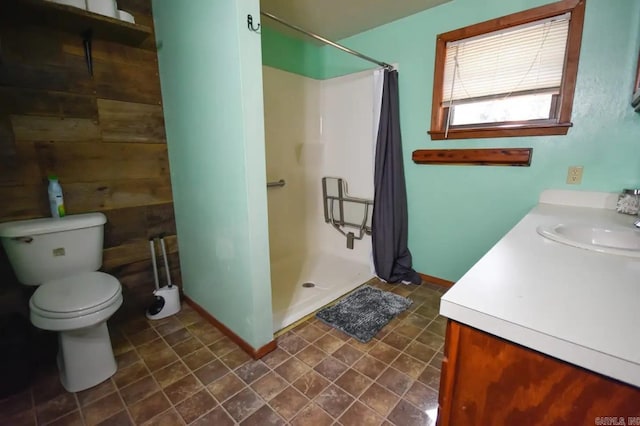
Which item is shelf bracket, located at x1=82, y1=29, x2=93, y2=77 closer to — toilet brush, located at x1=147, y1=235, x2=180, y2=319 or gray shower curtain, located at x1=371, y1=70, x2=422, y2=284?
toilet brush, located at x1=147, y1=235, x2=180, y2=319

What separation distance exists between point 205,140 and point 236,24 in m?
0.64

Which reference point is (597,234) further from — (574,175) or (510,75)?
(510,75)

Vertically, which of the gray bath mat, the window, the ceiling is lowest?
the gray bath mat

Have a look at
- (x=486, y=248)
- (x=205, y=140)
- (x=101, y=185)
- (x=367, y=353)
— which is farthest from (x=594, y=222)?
(x=101, y=185)

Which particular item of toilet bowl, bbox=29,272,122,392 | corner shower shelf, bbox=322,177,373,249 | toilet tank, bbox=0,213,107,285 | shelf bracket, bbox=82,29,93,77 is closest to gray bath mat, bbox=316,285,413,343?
corner shower shelf, bbox=322,177,373,249

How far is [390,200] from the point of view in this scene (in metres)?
2.42

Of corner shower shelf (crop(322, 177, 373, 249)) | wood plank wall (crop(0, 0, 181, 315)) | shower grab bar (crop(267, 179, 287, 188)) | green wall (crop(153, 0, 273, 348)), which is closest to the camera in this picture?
green wall (crop(153, 0, 273, 348))

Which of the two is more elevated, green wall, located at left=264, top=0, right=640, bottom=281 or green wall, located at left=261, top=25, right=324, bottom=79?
green wall, located at left=261, top=25, right=324, bottom=79

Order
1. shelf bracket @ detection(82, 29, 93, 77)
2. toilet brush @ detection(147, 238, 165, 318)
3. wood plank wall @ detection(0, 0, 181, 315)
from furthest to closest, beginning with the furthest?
toilet brush @ detection(147, 238, 165, 318), shelf bracket @ detection(82, 29, 93, 77), wood plank wall @ detection(0, 0, 181, 315)

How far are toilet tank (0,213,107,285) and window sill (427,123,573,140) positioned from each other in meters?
→ 2.43

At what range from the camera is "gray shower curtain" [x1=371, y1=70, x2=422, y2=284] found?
2342mm

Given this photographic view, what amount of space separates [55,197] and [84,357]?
0.89 meters

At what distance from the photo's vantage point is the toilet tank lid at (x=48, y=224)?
1397 millimetres

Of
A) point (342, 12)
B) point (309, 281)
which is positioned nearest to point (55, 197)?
point (309, 281)
